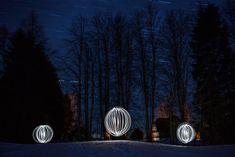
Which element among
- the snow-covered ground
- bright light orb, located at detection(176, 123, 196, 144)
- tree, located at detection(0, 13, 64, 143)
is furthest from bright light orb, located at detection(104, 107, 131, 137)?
tree, located at detection(0, 13, 64, 143)

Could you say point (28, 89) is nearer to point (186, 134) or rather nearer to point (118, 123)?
point (118, 123)

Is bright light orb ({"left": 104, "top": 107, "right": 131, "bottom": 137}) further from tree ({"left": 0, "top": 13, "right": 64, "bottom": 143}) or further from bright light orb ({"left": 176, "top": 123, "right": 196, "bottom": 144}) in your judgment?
tree ({"left": 0, "top": 13, "right": 64, "bottom": 143})

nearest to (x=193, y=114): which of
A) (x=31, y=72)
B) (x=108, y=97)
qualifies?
(x=108, y=97)

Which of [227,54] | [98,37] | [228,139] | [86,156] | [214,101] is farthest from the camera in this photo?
[98,37]

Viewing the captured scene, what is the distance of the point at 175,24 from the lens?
27297mm

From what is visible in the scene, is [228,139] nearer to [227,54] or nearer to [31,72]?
[227,54]

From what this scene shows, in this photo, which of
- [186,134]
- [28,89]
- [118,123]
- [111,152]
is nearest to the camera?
[111,152]

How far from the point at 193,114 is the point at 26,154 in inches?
657

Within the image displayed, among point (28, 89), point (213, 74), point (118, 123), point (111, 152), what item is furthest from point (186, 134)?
point (28, 89)

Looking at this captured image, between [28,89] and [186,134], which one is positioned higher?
[28,89]

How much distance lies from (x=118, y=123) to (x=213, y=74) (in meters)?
11.5

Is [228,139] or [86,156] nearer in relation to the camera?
[86,156]

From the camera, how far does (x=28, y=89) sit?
25.1m

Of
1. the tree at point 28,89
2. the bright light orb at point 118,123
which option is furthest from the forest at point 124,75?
the bright light orb at point 118,123
